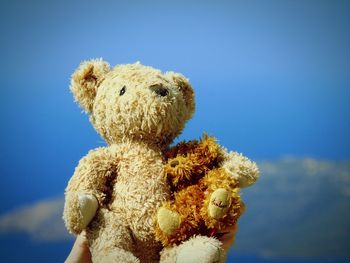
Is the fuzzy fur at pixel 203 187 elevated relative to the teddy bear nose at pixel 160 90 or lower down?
lower down

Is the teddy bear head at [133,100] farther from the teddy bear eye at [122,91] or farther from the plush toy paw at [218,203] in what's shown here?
the plush toy paw at [218,203]

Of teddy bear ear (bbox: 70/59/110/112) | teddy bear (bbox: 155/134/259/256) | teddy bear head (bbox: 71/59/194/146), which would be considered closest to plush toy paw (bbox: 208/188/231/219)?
teddy bear (bbox: 155/134/259/256)

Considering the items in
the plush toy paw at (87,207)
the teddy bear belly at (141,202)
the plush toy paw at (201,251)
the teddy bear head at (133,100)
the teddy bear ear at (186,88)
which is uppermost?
the teddy bear ear at (186,88)

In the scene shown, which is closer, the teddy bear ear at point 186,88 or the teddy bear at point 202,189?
the teddy bear at point 202,189

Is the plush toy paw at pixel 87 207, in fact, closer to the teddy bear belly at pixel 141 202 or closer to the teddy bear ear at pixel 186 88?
the teddy bear belly at pixel 141 202

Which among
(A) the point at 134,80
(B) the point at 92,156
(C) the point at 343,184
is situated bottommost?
(B) the point at 92,156

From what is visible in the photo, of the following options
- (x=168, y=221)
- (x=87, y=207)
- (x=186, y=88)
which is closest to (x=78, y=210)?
(x=87, y=207)

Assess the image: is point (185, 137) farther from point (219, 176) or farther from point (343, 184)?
point (343, 184)

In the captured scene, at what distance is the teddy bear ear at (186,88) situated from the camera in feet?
2.48

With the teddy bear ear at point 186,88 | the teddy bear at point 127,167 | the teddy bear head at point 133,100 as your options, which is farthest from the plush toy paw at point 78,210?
the teddy bear ear at point 186,88

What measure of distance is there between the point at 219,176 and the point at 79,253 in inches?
10.2

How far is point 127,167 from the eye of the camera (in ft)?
2.26

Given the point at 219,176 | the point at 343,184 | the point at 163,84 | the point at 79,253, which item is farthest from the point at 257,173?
the point at 343,184

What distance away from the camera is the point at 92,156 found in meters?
0.70
